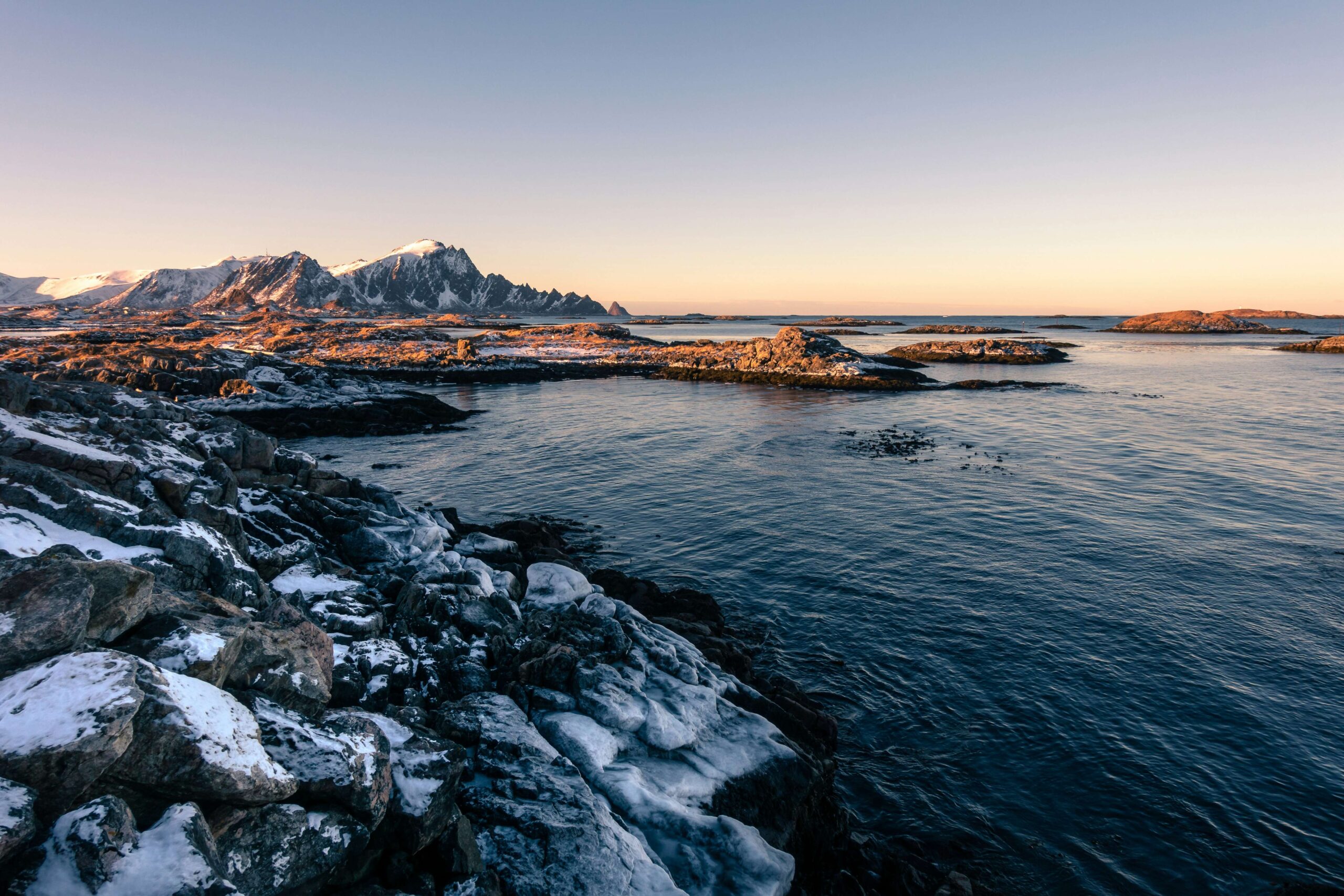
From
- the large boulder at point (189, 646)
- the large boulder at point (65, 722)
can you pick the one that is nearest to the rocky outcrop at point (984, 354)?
the large boulder at point (189, 646)

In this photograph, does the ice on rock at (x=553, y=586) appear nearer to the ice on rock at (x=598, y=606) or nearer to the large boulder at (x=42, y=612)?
the ice on rock at (x=598, y=606)

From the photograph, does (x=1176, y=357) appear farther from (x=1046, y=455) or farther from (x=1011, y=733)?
(x=1011, y=733)

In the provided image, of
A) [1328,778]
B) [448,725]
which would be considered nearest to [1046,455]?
[1328,778]

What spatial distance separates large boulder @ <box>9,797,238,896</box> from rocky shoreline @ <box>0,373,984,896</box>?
17 millimetres

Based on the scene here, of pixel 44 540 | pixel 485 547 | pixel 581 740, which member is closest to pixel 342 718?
pixel 581 740

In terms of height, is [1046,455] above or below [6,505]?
below

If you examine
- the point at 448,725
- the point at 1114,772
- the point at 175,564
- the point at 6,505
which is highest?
the point at 6,505

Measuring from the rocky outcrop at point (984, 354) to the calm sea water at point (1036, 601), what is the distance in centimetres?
6210

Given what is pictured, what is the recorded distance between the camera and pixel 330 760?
21.7 ft

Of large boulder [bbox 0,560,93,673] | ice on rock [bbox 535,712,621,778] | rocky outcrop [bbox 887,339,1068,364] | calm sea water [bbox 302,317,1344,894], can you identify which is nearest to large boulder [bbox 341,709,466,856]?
ice on rock [bbox 535,712,621,778]

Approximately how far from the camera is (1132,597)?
785 inches

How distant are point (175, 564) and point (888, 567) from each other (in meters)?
20.9

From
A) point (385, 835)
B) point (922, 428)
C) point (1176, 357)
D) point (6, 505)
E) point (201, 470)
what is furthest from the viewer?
point (1176, 357)

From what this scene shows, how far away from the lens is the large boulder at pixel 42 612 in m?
5.78
